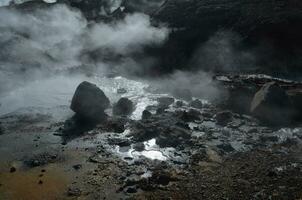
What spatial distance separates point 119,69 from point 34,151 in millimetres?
15038

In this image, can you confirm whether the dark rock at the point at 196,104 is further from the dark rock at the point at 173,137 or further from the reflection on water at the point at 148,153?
the reflection on water at the point at 148,153

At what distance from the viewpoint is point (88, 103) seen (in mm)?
26906

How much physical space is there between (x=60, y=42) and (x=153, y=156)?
24.2 m

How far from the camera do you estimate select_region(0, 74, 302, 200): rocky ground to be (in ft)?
61.5

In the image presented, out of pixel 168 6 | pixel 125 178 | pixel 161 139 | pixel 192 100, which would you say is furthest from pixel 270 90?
pixel 168 6

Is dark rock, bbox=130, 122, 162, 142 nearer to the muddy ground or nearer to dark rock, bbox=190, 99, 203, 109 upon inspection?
the muddy ground

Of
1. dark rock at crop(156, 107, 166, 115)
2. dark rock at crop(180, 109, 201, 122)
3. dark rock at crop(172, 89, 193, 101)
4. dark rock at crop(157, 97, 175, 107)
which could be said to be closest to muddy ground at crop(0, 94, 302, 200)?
dark rock at crop(180, 109, 201, 122)

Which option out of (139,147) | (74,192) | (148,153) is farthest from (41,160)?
(148,153)

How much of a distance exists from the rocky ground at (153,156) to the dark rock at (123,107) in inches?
2.7

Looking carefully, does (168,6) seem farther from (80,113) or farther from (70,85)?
(80,113)

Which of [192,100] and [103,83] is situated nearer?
[192,100]

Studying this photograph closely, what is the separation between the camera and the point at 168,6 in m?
41.8

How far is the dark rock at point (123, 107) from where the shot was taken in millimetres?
27438

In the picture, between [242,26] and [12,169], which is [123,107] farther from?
[242,26]
